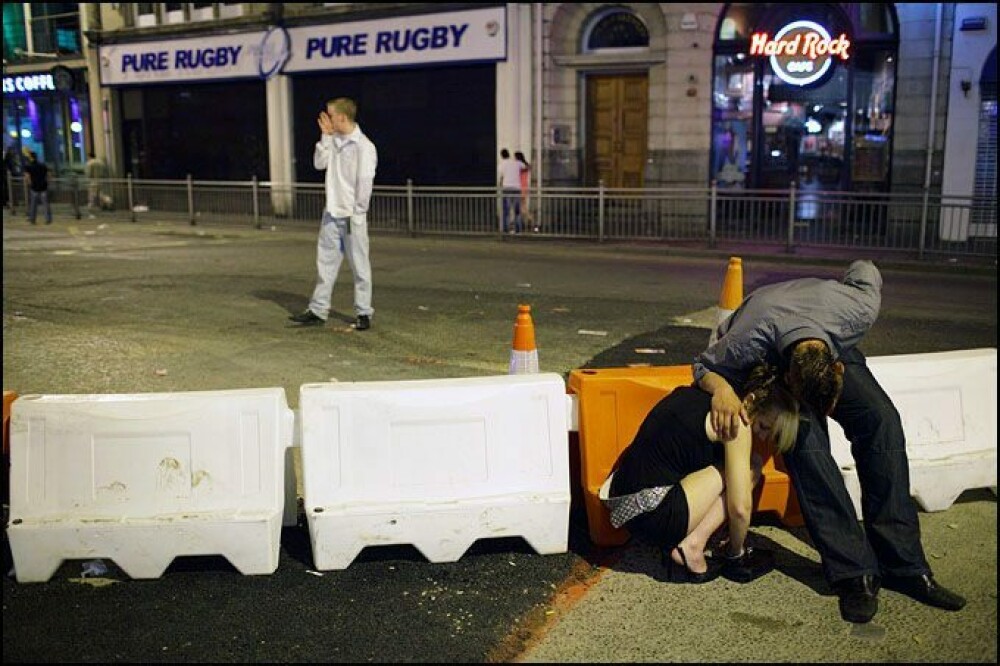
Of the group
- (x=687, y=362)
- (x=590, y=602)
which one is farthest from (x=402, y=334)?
(x=590, y=602)

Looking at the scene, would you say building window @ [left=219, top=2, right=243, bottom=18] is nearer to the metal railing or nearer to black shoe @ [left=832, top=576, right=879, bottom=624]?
the metal railing

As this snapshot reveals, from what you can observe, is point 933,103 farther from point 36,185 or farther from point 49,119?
point 49,119

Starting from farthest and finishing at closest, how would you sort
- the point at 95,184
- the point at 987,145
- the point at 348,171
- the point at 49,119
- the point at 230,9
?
the point at 49,119 < the point at 230,9 < the point at 95,184 < the point at 987,145 < the point at 348,171

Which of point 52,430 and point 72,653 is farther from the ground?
point 52,430

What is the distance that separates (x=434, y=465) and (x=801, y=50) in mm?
16935

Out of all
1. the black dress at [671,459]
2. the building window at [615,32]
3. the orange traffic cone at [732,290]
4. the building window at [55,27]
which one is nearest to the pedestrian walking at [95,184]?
the building window at [55,27]

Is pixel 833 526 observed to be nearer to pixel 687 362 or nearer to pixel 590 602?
pixel 590 602

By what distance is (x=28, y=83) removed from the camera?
32.3 m

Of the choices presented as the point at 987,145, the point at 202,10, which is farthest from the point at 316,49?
the point at 987,145

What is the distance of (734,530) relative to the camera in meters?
3.96

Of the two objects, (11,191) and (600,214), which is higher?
(11,191)

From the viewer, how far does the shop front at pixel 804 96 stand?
18.4m

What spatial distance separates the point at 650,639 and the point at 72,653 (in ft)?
6.88

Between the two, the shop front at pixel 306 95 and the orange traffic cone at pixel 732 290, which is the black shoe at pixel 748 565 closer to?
the orange traffic cone at pixel 732 290
